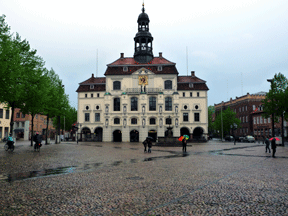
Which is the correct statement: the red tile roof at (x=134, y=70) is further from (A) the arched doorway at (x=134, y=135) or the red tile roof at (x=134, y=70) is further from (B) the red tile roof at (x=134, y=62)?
(A) the arched doorway at (x=134, y=135)

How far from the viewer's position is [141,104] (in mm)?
55938

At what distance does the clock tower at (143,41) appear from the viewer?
59.0m

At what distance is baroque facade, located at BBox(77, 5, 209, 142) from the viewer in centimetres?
5578

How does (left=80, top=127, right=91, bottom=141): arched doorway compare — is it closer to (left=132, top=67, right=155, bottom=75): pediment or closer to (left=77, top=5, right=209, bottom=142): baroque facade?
(left=77, top=5, right=209, bottom=142): baroque facade

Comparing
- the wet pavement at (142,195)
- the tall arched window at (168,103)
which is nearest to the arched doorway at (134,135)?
the tall arched window at (168,103)

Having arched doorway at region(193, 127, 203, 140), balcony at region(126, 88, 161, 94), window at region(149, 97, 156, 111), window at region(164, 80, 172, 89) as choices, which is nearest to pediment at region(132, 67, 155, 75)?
balcony at region(126, 88, 161, 94)

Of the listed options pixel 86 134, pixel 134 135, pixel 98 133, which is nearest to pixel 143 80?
pixel 134 135

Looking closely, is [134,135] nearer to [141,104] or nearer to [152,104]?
[141,104]

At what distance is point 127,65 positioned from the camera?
5816cm

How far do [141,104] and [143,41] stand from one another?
55.0 ft

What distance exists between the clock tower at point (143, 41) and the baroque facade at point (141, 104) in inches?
11.3

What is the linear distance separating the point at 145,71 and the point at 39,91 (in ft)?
116

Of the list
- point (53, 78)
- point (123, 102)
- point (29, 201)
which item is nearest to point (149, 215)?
point (29, 201)

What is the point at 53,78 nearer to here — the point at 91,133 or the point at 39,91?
the point at 39,91
